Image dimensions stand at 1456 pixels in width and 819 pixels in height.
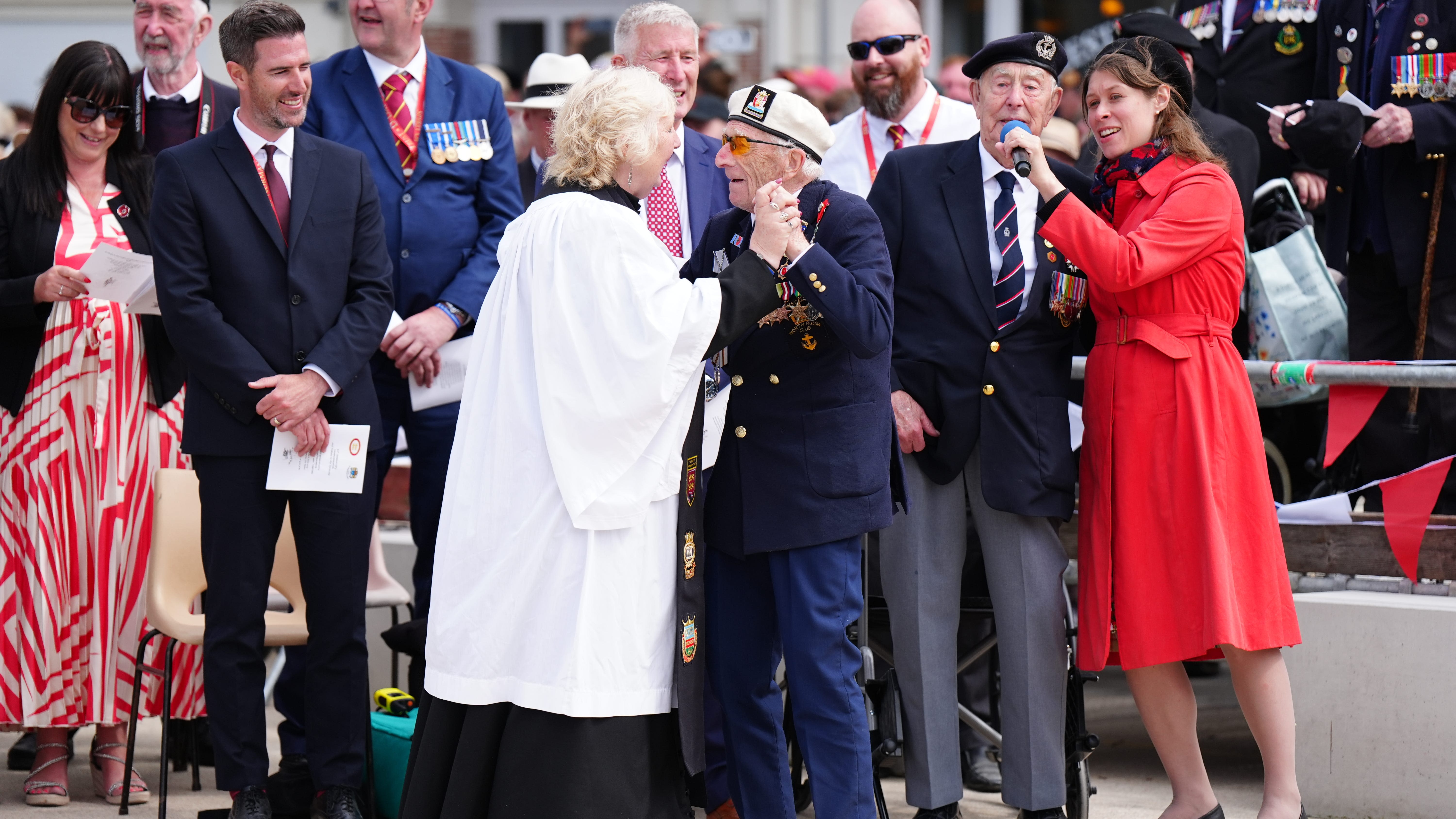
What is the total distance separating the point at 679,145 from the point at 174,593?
84.9 inches

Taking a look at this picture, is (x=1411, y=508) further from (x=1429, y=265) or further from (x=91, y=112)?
(x=91, y=112)

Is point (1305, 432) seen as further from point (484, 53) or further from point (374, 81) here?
point (484, 53)

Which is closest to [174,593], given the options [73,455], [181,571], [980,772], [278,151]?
[181,571]

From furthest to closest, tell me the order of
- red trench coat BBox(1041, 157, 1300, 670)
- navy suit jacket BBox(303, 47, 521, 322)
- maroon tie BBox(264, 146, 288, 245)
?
navy suit jacket BBox(303, 47, 521, 322), maroon tie BBox(264, 146, 288, 245), red trench coat BBox(1041, 157, 1300, 670)

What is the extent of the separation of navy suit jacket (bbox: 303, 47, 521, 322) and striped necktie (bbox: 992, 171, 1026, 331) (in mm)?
1804

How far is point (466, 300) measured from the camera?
516 centimetres

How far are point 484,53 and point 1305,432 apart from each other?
9.87 metres

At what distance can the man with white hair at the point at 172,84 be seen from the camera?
542cm

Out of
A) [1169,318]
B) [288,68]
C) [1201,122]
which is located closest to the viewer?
[1169,318]

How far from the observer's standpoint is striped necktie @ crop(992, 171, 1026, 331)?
169 inches

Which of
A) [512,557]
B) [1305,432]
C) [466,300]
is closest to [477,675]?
[512,557]

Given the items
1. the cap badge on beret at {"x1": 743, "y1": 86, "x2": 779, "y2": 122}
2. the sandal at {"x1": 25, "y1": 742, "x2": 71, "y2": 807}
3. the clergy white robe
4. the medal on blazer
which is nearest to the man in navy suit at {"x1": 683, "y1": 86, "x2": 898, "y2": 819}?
the cap badge on beret at {"x1": 743, "y1": 86, "x2": 779, "y2": 122}

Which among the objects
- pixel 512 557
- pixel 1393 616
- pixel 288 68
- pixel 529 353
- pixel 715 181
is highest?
pixel 288 68

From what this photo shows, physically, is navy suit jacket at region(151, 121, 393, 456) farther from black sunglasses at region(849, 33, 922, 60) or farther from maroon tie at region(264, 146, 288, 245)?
black sunglasses at region(849, 33, 922, 60)
